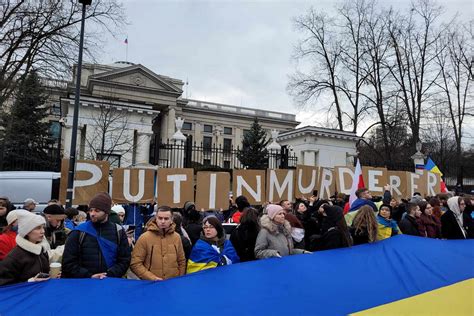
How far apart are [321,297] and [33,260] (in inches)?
112

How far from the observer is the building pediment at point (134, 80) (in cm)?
4654

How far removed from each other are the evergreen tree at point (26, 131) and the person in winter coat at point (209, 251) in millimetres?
14948

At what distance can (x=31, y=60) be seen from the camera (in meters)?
19.5

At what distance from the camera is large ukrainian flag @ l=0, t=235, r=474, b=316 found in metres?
3.41

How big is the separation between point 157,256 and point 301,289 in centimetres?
158

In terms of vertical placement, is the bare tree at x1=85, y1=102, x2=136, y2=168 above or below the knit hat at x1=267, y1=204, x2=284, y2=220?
above

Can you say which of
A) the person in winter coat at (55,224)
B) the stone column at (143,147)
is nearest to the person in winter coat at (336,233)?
the person in winter coat at (55,224)

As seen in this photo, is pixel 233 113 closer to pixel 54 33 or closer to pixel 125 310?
pixel 54 33

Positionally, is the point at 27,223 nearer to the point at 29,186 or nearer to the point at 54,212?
the point at 54,212

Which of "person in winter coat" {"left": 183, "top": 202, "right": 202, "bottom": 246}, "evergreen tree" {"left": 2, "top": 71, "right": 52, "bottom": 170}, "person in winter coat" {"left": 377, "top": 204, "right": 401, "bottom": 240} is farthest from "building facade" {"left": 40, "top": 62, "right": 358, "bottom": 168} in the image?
"person in winter coat" {"left": 377, "top": 204, "right": 401, "bottom": 240}

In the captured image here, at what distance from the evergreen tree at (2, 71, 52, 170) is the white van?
4.77 meters

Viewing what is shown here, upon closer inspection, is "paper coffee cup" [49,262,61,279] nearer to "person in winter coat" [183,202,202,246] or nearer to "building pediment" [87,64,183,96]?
"person in winter coat" [183,202,202,246]

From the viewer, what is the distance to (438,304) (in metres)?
4.72

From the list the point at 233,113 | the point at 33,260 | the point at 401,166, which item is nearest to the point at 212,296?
the point at 33,260
